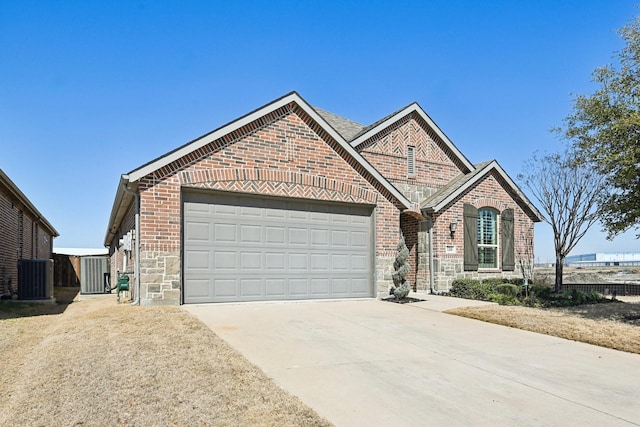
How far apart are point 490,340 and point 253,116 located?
7.58m

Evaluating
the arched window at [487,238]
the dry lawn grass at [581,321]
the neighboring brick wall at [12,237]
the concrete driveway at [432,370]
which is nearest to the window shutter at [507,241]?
the arched window at [487,238]

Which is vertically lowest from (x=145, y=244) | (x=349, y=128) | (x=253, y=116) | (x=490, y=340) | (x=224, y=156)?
(x=490, y=340)

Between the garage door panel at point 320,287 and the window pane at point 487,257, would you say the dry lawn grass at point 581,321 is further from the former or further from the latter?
the window pane at point 487,257

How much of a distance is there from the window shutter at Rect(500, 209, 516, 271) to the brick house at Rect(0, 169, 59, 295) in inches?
660

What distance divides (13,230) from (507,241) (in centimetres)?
1831

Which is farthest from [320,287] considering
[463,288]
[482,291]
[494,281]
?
[494,281]

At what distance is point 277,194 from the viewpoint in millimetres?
11750

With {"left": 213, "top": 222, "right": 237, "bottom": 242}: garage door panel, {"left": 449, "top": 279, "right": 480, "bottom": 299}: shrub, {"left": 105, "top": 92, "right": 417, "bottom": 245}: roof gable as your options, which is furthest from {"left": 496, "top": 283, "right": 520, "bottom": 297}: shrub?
{"left": 213, "top": 222, "right": 237, "bottom": 242}: garage door panel

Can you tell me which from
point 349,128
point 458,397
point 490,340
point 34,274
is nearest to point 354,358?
point 458,397

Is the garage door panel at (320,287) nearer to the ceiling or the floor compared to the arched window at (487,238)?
nearer to the floor

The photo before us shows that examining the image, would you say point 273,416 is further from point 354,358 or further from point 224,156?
point 224,156

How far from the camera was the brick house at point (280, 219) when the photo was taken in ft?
A: 34.1

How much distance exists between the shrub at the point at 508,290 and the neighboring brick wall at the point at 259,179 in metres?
4.34

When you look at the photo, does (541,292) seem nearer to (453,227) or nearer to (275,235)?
(453,227)
